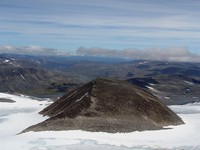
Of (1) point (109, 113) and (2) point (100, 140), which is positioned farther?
(1) point (109, 113)

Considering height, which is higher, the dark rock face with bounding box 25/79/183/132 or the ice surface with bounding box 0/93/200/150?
the dark rock face with bounding box 25/79/183/132

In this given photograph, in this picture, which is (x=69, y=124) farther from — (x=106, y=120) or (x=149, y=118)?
(x=149, y=118)

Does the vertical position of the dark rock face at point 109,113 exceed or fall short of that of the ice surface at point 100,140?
it exceeds it

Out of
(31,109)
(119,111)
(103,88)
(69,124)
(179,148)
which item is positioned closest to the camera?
(179,148)

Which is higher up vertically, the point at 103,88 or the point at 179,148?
the point at 103,88

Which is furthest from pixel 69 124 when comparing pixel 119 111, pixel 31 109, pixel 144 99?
pixel 31 109

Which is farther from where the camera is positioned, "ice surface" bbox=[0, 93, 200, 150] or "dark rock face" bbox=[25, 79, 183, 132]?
"dark rock face" bbox=[25, 79, 183, 132]

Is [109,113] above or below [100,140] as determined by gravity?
above

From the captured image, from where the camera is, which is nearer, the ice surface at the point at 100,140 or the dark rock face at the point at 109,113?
the ice surface at the point at 100,140
